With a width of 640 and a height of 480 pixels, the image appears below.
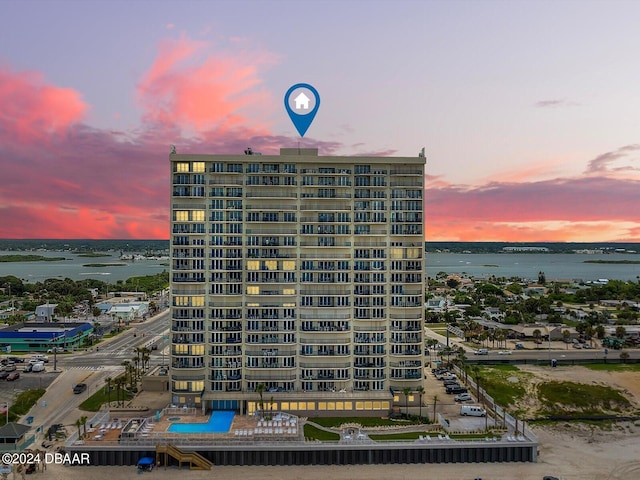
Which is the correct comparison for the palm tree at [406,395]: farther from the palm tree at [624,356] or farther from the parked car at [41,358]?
the parked car at [41,358]

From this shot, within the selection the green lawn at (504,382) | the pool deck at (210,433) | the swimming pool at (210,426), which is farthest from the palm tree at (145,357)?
the green lawn at (504,382)

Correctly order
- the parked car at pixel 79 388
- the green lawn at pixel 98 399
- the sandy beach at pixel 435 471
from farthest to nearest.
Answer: the parked car at pixel 79 388, the green lawn at pixel 98 399, the sandy beach at pixel 435 471

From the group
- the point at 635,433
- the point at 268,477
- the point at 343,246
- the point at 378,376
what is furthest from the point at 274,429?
the point at 635,433

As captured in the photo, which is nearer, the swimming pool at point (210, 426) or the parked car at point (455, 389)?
the swimming pool at point (210, 426)

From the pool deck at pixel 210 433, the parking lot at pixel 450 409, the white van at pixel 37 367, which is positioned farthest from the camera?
the white van at pixel 37 367

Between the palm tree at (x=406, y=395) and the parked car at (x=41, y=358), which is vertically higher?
the palm tree at (x=406, y=395)

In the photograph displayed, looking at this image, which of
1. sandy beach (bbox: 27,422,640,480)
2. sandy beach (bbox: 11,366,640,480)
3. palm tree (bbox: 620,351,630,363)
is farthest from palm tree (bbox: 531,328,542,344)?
sandy beach (bbox: 27,422,640,480)

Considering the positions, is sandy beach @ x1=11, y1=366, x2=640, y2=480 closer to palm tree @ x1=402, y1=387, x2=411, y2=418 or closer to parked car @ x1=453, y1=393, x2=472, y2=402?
palm tree @ x1=402, y1=387, x2=411, y2=418
